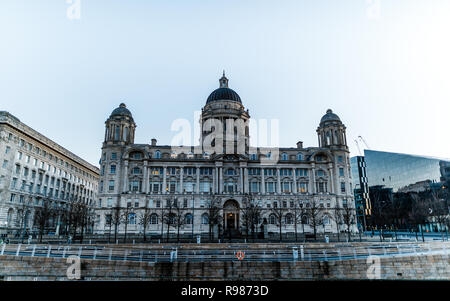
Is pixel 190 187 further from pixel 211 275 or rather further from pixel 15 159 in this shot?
pixel 211 275

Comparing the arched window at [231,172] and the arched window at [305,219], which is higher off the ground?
the arched window at [231,172]

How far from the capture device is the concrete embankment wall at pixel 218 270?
19.5m

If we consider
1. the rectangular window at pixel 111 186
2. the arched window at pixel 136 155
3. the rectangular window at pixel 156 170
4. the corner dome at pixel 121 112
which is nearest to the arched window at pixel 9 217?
the rectangular window at pixel 111 186

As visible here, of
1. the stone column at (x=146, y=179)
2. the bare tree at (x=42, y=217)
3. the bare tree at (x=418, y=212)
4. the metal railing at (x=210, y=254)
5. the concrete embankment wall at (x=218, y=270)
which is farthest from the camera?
the stone column at (x=146, y=179)

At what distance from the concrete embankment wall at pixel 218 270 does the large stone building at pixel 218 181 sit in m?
40.6

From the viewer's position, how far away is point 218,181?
6931 centimetres

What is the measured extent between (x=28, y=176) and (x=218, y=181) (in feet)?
143

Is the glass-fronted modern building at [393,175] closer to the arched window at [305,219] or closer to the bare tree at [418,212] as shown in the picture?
the bare tree at [418,212]

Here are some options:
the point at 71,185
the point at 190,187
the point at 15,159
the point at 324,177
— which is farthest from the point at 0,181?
the point at 324,177

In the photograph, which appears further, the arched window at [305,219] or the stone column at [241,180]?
the stone column at [241,180]

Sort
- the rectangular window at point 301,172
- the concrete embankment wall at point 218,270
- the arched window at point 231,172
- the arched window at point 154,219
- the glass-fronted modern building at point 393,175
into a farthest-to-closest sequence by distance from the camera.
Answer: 1. the glass-fronted modern building at point 393,175
2. the rectangular window at point 301,172
3. the arched window at point 231,172
4. the arched window at point 154,219
5. the concrete embankment wall at point 218,270

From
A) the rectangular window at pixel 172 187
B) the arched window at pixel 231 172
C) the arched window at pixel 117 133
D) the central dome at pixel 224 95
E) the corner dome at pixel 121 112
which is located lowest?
the rectangular window at pixel 172 187
